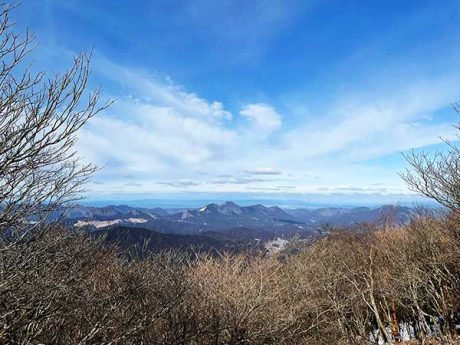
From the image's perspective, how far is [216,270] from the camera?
78.6ft

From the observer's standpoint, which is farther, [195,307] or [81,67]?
[195,307]

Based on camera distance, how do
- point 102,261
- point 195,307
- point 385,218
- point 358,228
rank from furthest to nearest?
point 358,228 → point 385,218 → point 102,261 → point 195,307

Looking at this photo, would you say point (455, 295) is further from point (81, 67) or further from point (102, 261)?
point (102, 261)

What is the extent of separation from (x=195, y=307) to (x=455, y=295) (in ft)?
46.6

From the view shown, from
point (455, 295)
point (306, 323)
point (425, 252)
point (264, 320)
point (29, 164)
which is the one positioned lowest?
point (306, 323)

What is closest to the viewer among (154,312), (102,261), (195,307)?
(154,312)

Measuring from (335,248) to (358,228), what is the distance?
10.9 metres

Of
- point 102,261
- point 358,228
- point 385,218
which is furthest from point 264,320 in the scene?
point 358,228

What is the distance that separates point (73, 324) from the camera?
13953 millimetres

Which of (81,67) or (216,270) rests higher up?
(81,67)

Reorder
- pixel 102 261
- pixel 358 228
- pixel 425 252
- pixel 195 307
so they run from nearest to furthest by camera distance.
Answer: pixel 195 307 < pixel 425 252 < pixel 102 261 < pixel 358 228

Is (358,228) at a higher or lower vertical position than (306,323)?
higher

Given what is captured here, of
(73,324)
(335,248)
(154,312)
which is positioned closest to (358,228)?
(335,248)

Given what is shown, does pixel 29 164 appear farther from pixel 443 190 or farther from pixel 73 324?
pixel 443 190
